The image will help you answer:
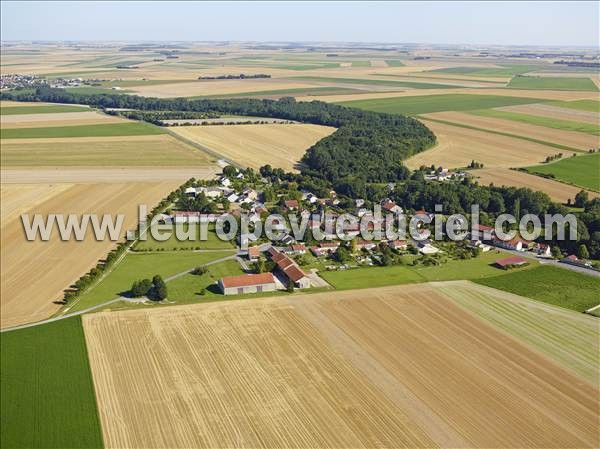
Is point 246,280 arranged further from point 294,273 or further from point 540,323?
point 540,323

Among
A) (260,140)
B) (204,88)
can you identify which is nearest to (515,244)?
(260,140)

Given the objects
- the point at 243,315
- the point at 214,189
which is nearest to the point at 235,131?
the point at 214,189

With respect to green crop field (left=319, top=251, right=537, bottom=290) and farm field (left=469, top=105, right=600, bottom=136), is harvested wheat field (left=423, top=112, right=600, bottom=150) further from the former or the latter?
green crop field (left=319, top=251, right=537, bottom=290)

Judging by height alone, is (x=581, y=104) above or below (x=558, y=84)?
below

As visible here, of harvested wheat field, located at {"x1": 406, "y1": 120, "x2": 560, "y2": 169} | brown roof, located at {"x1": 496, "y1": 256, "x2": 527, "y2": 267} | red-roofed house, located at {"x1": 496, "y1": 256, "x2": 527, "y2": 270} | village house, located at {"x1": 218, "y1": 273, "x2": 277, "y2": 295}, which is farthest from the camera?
harvested wheat field, located at {"x1": 406, "y1": 120, "x2": 560, "y2": 169}

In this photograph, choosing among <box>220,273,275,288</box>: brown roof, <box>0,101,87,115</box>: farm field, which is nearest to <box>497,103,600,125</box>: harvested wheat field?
<box>220,273,275,288</box>: brown roof

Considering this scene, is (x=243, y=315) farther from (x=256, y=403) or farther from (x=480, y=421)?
(x=480, y=421)
